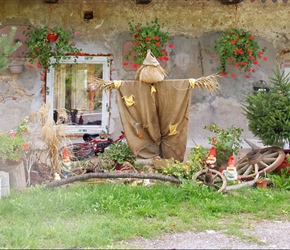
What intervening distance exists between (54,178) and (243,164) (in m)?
2.85

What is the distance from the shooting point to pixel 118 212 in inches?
205

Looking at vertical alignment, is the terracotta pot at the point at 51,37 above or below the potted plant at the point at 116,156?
above

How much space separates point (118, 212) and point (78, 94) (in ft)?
16.0

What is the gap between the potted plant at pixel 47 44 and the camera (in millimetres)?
8758

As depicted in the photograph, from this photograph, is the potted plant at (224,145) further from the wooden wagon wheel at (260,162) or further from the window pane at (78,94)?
the window pane at (78,94)

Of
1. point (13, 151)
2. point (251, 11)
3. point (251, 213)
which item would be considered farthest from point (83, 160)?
point (251, 11)

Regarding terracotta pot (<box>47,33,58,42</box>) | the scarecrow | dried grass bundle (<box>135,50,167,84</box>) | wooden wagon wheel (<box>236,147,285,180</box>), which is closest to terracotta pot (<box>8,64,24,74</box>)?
terracotta pot (<box>47,33,58,42</box>)

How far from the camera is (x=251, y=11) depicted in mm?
9594

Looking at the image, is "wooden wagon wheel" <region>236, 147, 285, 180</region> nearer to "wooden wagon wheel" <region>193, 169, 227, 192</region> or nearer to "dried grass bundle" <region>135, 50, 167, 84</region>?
"wooden wagon wheel" <region>193, 169, 227, 192</region>

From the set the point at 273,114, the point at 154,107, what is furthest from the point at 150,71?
the point at 273,114

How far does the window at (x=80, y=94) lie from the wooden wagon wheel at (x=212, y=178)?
3.57 m

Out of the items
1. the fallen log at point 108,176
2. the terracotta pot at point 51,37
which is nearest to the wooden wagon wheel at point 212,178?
the fallen log at point 108,176

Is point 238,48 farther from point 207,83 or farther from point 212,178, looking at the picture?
point 212,178

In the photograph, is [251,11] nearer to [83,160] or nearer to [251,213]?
[83,160]
